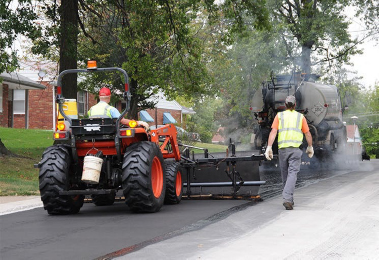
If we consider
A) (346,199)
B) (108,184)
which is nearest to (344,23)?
(346,199)

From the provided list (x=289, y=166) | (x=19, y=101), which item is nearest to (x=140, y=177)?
(x=289, y=166)

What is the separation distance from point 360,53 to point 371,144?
25066 mm

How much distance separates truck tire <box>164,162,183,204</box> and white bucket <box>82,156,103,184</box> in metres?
1.81

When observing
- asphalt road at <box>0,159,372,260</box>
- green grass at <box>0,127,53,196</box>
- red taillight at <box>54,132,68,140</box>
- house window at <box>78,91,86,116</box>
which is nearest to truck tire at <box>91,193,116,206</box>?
asphalt road at <box>0,159,372,260</box>

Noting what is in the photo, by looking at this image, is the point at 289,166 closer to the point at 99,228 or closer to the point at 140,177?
the point at 140,177

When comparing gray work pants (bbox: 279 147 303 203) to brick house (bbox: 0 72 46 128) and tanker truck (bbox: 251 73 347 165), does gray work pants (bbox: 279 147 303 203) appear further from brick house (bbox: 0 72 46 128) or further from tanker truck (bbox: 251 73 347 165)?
brick house (bbox: 0 72 46 128)

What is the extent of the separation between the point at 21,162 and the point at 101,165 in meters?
11.7

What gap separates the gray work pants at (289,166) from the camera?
397 inches

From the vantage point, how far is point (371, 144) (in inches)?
2325

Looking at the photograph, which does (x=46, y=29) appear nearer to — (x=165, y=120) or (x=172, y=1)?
(x=172, y=1)

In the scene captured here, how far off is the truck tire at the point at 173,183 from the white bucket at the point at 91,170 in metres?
1.81

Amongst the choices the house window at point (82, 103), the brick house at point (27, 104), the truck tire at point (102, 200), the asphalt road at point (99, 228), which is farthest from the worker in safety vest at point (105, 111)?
the house window at point (82, 103)

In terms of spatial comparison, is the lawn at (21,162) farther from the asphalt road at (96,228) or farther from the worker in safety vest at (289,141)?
the worker in safety vest at (289,141)

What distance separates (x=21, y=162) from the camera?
67.4 feet
